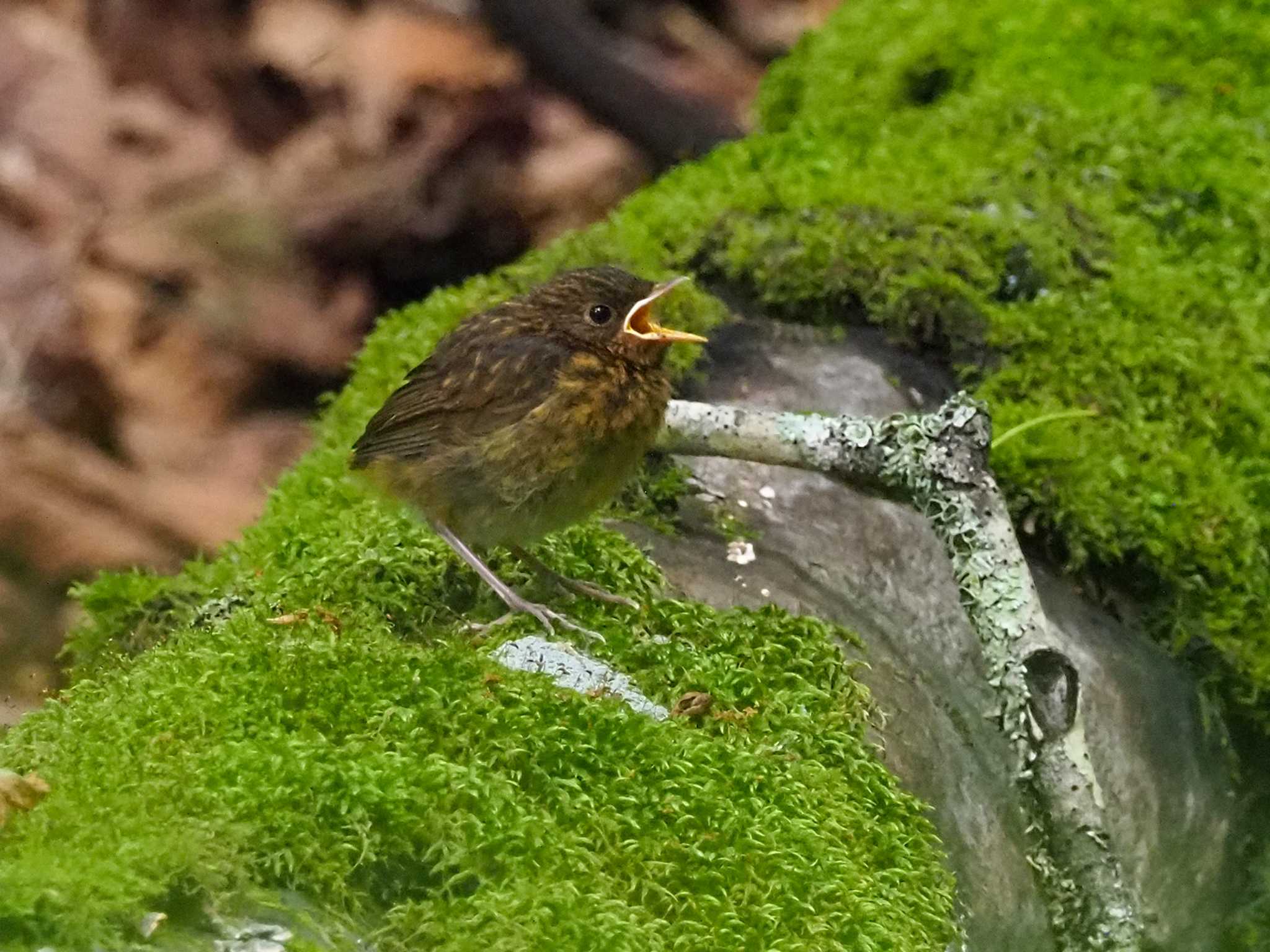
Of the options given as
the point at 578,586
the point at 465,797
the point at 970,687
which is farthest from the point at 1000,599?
the point at 465,797

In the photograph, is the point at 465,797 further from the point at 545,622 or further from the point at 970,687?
the point at 970,687

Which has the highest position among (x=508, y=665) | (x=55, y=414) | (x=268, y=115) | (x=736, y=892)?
(x=268, y=115)

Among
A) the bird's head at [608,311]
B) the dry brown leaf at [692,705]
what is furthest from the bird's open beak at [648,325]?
the dry brown leaf at [692,705]

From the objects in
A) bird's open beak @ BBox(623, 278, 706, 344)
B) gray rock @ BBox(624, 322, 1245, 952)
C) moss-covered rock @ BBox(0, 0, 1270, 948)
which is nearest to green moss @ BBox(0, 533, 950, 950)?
moss-covered rock @ BBox(0, 0, 1270, 948)

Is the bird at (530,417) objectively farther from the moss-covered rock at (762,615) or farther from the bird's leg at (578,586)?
the moss-covered rock at (762,615)

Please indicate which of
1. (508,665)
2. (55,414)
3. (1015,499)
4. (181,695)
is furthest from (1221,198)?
(55,414)

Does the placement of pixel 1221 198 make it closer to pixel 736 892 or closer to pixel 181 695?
pixel 736 892
